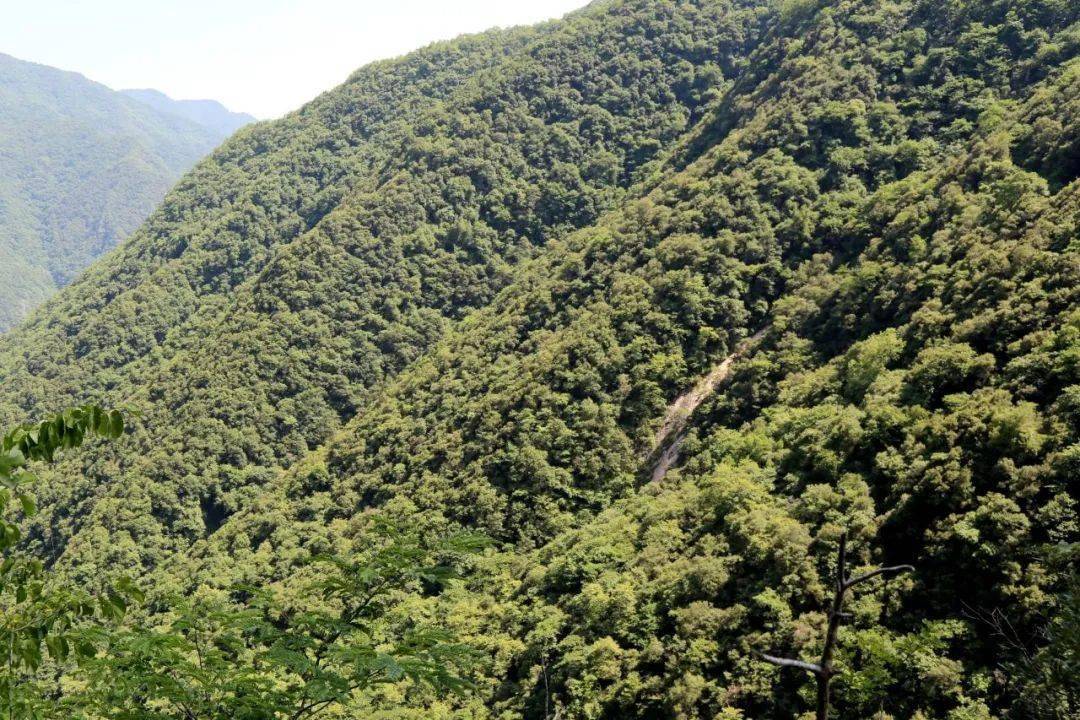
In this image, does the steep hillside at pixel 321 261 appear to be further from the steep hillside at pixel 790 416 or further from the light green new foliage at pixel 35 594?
the light green new foliage at pixel 35 594

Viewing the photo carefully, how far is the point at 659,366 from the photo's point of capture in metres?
64.6

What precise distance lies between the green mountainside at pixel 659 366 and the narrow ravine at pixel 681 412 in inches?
21.0

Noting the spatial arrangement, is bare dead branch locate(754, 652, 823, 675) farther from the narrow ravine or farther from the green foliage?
the narrow ravine

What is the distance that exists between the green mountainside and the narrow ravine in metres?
0.53

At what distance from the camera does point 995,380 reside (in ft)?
110

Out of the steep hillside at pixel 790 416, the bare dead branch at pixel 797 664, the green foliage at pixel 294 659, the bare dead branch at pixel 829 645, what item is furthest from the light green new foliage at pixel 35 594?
the steep hillside at pixel 790 416

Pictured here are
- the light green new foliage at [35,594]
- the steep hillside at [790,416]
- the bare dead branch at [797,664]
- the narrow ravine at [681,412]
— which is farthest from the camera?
the narrow ravine at [681,412]

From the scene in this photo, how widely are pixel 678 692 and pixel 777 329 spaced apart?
1390 inches

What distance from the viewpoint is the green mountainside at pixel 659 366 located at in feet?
96.9

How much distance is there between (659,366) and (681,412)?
200 inches

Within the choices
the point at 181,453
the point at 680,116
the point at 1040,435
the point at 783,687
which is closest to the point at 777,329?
the point at 1040,435

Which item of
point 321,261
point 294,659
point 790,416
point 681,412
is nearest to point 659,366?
point 681,412

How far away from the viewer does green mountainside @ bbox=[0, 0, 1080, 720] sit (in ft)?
96.9

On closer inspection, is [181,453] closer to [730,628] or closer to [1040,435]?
[730,628]
